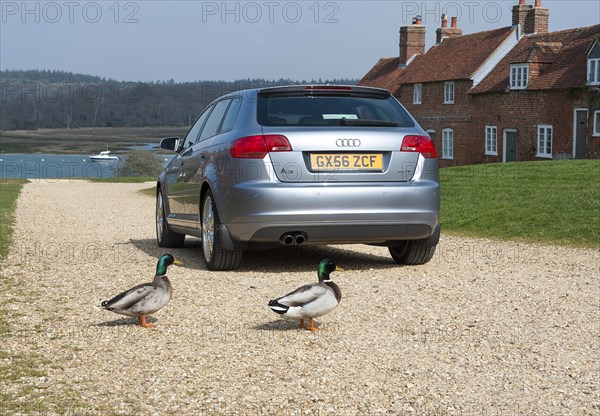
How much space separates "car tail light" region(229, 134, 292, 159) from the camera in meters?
9.26

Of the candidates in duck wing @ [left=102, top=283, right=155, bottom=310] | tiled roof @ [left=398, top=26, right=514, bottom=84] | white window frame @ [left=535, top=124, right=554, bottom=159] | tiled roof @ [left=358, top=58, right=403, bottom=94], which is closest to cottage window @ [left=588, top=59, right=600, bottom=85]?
white window frame @ [left=535, top=124, right=554, bottom=159]

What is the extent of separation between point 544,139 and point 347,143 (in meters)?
38.6

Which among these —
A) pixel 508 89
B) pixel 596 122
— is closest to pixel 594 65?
pixel 596 122

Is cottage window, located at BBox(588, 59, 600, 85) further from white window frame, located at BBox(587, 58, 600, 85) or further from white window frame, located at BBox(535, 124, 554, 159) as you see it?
white window frame, located at BBox(535, 124, 554, 159)

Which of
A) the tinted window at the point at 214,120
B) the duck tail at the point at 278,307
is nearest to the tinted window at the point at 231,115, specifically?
the tinted window at the point at 214,120

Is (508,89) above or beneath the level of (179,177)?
above

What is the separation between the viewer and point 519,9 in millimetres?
52188

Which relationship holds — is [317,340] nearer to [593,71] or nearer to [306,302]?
[306,302]

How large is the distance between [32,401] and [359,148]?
198 inches

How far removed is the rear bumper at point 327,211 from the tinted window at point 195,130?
2.48 metres

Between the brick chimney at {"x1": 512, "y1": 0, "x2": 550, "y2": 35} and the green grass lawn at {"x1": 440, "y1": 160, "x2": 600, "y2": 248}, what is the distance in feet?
84.3

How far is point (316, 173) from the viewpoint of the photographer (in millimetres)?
9305

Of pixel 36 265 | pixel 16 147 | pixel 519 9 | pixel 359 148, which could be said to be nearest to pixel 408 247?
pixel 359 148

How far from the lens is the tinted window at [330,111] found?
9.61 m
